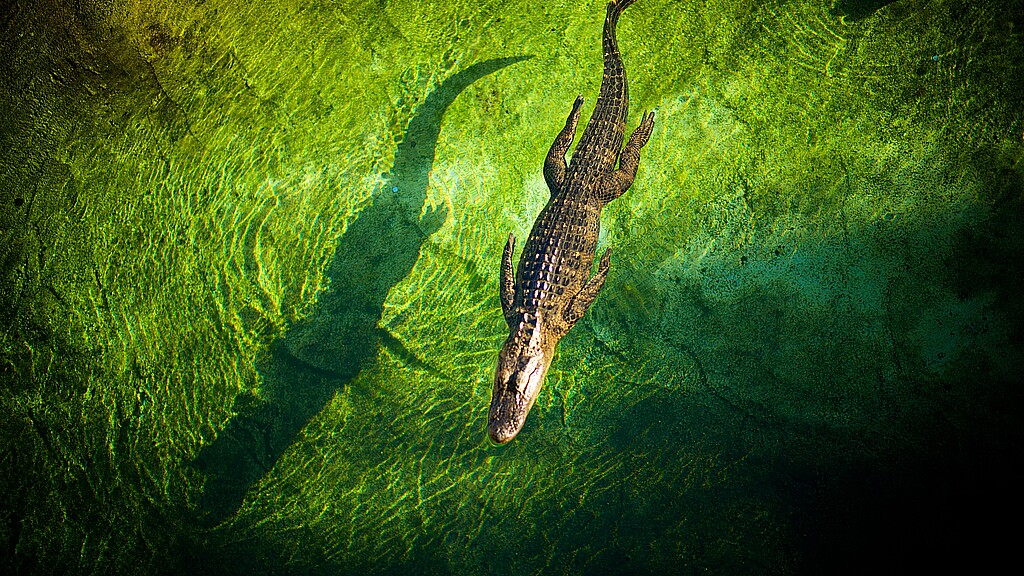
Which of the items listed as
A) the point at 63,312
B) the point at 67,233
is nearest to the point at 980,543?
the point at 63,312

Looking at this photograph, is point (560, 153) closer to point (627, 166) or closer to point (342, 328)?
point (627, 166)

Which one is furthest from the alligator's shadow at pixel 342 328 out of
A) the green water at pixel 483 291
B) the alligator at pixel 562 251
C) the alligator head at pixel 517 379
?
the alligator head at pixel 517 379

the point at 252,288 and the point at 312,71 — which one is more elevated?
the point at 312,71

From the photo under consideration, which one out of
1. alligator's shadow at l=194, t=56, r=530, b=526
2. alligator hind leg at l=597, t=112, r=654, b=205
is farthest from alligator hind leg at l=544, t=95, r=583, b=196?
alligator's shadow at l=194, t=56, r=530, b=526

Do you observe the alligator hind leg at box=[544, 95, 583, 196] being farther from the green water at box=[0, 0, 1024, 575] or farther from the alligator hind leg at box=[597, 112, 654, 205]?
the alligator hind leg at box=[597, 112, 654, 205]

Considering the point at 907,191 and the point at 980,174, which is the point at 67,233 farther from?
the point at 980,174

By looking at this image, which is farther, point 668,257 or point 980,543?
point 668,257
